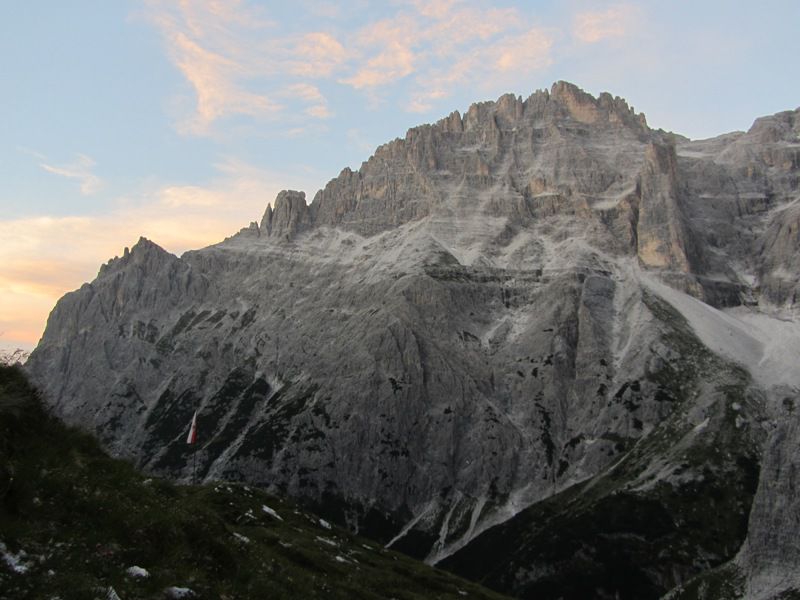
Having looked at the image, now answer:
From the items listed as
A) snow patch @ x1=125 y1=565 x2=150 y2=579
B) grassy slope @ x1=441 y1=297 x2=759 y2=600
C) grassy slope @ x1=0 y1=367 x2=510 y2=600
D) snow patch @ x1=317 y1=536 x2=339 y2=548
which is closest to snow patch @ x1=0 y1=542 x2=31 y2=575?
grassy slope @ x1=0 y1=367 x2=510 y2=600

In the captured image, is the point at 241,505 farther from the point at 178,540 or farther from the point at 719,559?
the point at 719,559

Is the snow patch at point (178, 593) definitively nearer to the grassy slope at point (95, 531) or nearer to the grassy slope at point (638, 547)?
the grassy slope at point (95, 531)

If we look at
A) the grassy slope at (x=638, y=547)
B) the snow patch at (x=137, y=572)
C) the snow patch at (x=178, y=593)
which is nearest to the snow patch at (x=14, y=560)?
the snow patch at (x=137, y=572)

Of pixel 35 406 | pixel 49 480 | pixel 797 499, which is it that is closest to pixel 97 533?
pixel 49 480

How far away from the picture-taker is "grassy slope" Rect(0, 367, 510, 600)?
21078 millimetres

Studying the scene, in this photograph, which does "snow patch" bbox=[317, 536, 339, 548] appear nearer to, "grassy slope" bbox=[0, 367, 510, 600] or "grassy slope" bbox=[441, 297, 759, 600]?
"grassy slope" bbox=[0, 367, 510, 600]

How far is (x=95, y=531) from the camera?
2400 cm

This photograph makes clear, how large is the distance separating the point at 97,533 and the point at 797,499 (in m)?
170

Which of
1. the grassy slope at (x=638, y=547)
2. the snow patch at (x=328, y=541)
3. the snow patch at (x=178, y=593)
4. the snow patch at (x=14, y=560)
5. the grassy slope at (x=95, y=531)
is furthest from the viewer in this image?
the grassy slope at (x=638, y=547)

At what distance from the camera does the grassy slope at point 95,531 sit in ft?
69.2

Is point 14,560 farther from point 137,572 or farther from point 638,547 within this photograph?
point 638,547

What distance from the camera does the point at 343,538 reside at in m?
75.9

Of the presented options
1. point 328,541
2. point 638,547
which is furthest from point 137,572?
point 638,547

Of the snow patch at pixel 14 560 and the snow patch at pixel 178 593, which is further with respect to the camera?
the snow patch at pixel 178 593
